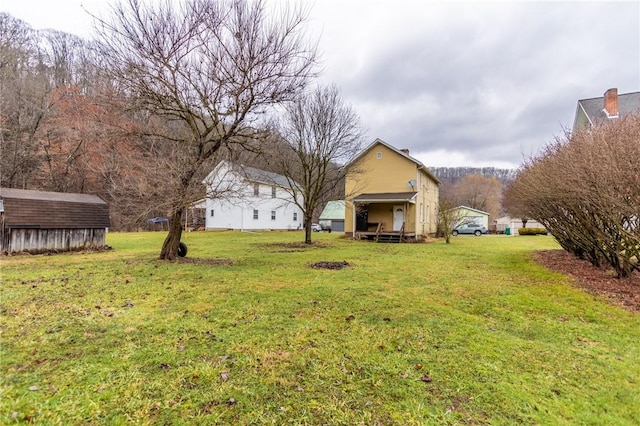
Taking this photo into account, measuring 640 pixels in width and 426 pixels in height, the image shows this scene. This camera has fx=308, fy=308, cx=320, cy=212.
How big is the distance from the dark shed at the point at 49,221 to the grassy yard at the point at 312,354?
5343 mm

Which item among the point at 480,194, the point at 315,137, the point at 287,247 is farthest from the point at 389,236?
the point at 480,194

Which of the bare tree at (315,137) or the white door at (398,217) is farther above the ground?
the bare tree at (315,137)

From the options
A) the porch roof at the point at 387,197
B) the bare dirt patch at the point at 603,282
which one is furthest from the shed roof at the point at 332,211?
the bare dirt patch at the point at 603,282

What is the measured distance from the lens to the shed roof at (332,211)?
3812 centimetres

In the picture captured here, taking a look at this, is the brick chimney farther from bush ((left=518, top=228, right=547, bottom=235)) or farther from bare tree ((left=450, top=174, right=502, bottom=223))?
bare tree ((left=450, top=174, right=502, bottom=223))

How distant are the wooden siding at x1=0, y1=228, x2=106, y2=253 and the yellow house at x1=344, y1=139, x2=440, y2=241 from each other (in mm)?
14051

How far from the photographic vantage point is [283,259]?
37.7 ft

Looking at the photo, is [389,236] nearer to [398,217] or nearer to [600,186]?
[398,217]

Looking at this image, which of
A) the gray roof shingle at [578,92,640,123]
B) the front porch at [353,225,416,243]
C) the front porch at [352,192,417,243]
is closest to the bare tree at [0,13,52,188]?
the front porch at [352,192,417,243]

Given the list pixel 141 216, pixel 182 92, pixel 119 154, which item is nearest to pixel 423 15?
pixel 182 92

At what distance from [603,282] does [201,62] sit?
40.6ft

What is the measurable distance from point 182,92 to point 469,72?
13139 mm

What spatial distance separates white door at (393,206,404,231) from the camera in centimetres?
2223

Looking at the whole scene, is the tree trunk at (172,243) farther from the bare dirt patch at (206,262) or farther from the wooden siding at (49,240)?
the wooden siding at (49,240)
